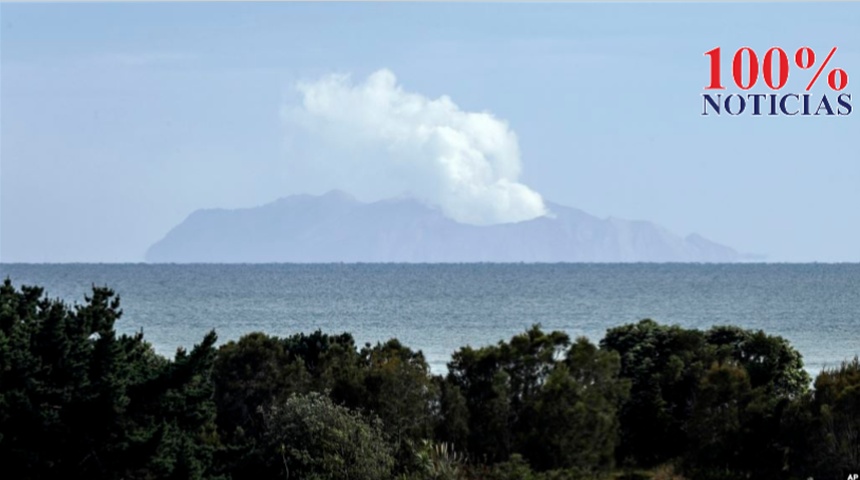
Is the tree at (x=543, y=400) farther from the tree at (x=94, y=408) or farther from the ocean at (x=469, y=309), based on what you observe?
the ocean at (x=469, y=309)

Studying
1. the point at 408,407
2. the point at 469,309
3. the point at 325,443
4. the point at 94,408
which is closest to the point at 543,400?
the point at 408,407

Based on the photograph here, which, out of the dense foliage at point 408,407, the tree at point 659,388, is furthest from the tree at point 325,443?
the tree at point 659,388

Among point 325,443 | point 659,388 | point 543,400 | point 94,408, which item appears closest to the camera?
point 94,408

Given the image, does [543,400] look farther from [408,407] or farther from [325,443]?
[325,443]

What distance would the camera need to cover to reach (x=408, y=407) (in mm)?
23000

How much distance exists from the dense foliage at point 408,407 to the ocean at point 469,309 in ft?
45.1

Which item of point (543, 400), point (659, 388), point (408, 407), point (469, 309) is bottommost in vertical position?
point (408, 407)

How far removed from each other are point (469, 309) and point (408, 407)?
5526 cm

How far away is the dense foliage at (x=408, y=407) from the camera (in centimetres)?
1961

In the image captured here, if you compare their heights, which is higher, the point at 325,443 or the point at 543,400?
the point at 543,400

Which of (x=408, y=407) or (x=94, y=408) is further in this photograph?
(x=408, y=407)

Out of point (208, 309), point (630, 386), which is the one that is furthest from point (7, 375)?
point (208, 309)

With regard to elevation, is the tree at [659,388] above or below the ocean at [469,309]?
below

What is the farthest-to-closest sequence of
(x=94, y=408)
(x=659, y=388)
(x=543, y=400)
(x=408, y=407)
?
(x=659, y=388) < (x=543, y=400) < (x=408, y=407) < (x=94, y=408)
